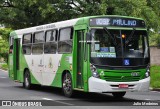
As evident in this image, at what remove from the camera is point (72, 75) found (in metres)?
15.7

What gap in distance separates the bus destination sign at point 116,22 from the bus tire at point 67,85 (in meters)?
2.37

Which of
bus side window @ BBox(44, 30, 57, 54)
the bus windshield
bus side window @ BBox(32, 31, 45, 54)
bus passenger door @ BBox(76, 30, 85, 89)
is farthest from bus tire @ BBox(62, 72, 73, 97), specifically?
bus side window @ BBox(32, 31, 45, 54)

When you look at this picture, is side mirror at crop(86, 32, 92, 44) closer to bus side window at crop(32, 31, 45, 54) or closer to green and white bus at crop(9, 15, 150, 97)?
green and white bus at crop(9, 15, 150, 97)

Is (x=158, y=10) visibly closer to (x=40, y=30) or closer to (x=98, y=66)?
(x=40, y=30)

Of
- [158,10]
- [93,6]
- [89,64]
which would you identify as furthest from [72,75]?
[158,10]

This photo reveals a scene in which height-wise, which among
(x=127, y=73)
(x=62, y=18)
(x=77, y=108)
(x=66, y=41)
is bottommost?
(x=77, y=108)

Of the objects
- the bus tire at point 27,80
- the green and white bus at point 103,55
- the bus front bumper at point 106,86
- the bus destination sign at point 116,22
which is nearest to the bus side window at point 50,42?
the green and white bus at point 103,55

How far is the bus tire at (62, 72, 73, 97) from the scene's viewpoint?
52.6 feet

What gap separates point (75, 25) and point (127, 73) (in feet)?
8.56

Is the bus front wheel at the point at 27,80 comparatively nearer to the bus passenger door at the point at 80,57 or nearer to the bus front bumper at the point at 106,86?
the bus passenger door at the point at 80,57

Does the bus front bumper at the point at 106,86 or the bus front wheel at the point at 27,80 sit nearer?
the bus front bumper at the point at 106,86

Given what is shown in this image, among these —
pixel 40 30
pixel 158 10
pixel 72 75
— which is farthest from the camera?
pixel 158 10

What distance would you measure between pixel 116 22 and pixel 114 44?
800 mm

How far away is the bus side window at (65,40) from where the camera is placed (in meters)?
16.2
